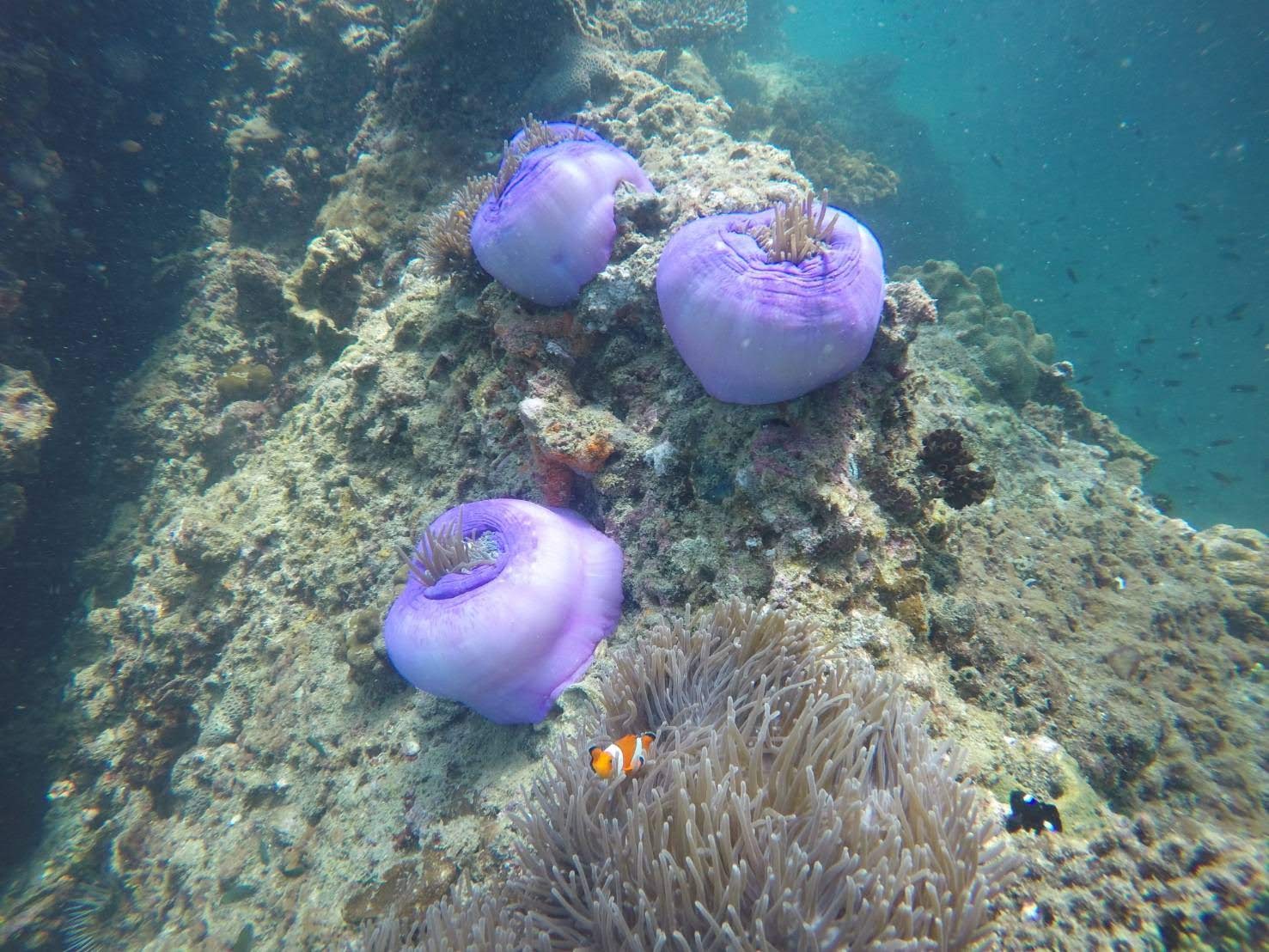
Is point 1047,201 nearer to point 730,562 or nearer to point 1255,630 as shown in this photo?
point 1255,630

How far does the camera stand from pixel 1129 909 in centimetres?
185

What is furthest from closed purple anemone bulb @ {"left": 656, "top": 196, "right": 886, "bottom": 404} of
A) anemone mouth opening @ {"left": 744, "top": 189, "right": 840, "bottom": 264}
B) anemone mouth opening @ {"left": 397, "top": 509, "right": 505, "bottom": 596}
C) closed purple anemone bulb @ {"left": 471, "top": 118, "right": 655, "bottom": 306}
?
anemone mouth opening @ {"left": 397, "top": 509, "right": 505, "bottom": 596}

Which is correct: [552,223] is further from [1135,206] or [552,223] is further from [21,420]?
[1135,206]

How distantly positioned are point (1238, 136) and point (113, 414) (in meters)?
53.9

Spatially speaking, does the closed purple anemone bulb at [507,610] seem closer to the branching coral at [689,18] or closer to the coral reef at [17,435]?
the coral reef at [17,435]

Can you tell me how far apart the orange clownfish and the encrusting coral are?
0.15 ft

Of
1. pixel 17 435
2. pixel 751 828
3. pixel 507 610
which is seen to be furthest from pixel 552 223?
pixel 17 435

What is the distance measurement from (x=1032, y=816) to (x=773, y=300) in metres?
2.20

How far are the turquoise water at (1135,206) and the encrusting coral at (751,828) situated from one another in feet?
50.1

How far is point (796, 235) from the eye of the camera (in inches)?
103

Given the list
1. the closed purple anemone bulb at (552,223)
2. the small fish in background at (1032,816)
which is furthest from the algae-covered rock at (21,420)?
the small fish in background at (1032,816)

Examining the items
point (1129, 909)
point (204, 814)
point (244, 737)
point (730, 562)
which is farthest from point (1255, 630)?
point (204, 814)

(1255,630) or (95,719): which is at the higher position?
(1255,630)

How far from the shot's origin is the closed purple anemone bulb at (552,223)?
3318 mm
